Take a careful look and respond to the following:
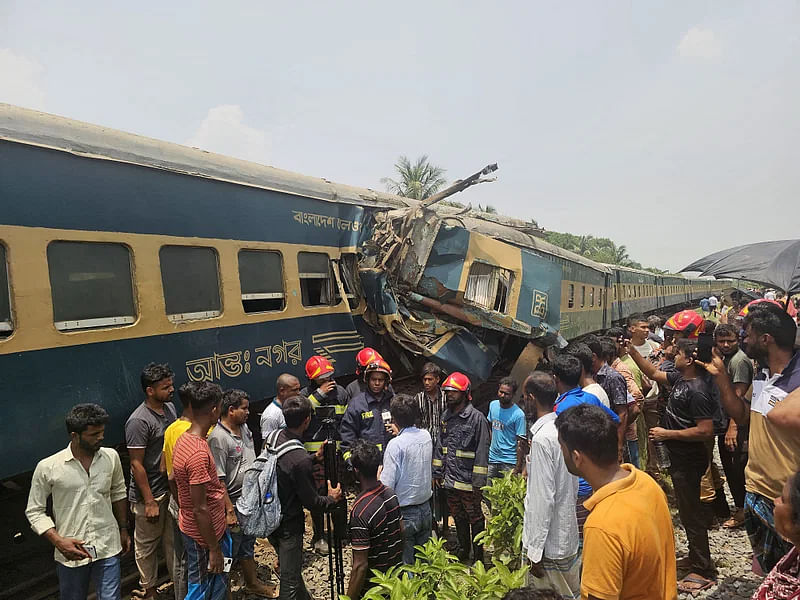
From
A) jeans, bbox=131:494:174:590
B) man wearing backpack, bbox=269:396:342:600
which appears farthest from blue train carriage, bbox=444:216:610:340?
jeans, bbox=131:494:174:590

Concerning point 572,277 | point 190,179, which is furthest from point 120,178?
point 572,277

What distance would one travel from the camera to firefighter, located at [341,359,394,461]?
4559mm

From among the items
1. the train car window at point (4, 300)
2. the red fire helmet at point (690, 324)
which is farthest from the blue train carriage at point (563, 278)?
the train car window at point (4, 300)

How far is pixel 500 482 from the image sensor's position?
13.2 ft

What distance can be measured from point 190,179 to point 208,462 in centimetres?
318

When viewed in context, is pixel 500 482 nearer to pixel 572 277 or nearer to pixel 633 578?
pixel 633 578

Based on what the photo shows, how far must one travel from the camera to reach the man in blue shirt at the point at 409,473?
140 inches

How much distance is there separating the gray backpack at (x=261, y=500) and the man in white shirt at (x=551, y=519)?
1560 mm

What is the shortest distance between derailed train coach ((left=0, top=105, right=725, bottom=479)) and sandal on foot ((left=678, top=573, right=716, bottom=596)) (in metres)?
4.02

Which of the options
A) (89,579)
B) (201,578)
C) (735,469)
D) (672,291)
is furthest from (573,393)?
(672,291)

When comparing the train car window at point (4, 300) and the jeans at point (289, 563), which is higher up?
the train car window at point (4, 300)

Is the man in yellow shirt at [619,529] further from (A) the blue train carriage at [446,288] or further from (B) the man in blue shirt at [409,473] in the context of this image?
(A) the blue train carriage at [446,288]

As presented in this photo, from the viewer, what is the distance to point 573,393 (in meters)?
3.33

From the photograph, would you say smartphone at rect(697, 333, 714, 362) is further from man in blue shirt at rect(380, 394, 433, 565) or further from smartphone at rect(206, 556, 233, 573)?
smartphone at rect(206, 556, 233, 573)
